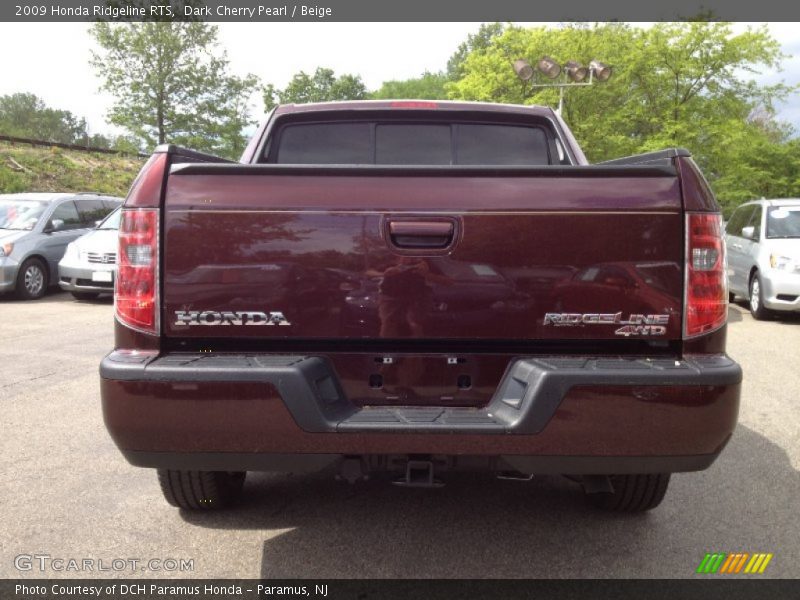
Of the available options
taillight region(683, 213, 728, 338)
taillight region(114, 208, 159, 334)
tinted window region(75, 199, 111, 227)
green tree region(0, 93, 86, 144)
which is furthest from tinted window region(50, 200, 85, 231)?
green tree region(0, 93, 86, 144)

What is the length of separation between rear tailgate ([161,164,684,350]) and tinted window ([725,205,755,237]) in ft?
34.7

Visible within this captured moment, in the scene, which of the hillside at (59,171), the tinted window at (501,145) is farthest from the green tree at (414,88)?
the tinted window at (501,145)

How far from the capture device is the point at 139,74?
3516cm

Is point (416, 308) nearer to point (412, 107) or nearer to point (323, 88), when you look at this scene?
point (412, 107)

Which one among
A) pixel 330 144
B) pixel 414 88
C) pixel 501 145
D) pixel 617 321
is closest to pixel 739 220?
pixel 501 145

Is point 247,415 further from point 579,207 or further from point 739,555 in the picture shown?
point 739,555

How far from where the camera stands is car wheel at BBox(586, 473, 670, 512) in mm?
3309

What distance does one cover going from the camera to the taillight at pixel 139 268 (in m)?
2.54

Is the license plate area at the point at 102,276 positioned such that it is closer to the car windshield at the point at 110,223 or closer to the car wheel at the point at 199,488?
the car windshield at the point at 110,223

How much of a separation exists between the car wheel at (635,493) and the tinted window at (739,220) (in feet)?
32.4

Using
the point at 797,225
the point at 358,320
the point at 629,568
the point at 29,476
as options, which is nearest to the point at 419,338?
the point at 358,320

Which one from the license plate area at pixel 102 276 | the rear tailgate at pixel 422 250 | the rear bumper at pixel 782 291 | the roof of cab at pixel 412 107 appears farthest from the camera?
the license plate area at pixel 102 276

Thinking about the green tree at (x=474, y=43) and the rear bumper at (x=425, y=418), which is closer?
the rear bumper at (x=425, y=418)

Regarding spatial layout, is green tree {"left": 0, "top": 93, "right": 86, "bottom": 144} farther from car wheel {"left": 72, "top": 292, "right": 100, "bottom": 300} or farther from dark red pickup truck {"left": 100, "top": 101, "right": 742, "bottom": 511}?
dark red pickup truck {"left": 100, "top": 101, "right": 742, "bottom": 511}
